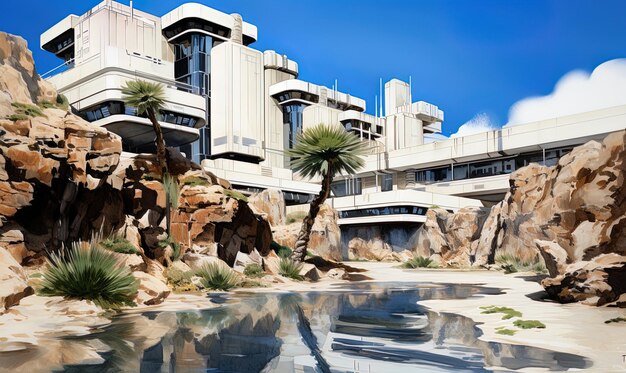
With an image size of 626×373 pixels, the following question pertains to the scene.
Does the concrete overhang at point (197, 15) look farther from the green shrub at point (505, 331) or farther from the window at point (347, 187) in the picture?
the green shrub at point (505, 331)

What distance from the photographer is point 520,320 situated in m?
10.7

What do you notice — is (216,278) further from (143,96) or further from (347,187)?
(347,187)

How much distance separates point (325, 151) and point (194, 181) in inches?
267

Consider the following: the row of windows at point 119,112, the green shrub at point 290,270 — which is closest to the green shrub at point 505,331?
the green shrub at point 290,270

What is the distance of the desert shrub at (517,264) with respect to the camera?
28456 mm

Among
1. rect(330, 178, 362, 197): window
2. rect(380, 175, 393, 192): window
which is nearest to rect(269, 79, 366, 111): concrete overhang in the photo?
rect(330, 178, 362, 197): window

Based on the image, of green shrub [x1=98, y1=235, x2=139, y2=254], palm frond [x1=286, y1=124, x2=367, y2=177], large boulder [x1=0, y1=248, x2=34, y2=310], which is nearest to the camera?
large boulder [x1=0, y1=248, x2=34, y2=310]

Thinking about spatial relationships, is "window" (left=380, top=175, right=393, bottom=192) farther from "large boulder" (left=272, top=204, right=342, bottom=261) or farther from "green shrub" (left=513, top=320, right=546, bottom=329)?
"green shrub" (left=513, top=320, right=546, bottom=329)

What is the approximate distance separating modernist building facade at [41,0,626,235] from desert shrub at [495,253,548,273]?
749 inches

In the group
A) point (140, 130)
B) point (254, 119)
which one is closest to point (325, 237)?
point (140, 130)

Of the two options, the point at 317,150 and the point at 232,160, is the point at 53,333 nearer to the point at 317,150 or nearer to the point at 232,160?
the point at 317,150

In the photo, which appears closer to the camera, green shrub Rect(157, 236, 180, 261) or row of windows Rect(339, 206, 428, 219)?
green shrub Rect(157, 236, 180, 261)

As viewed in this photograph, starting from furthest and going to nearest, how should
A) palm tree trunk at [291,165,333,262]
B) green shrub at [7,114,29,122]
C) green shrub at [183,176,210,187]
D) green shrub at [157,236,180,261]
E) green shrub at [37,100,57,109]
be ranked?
Answer: palm tree trunk at [291,165,333,262], green shrub at [183,176,210,187], green shrub at [157,236,180,261], green shrub at [37,100,57,109], green shrub at [7,114,29,122]

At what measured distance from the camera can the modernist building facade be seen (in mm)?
49969
